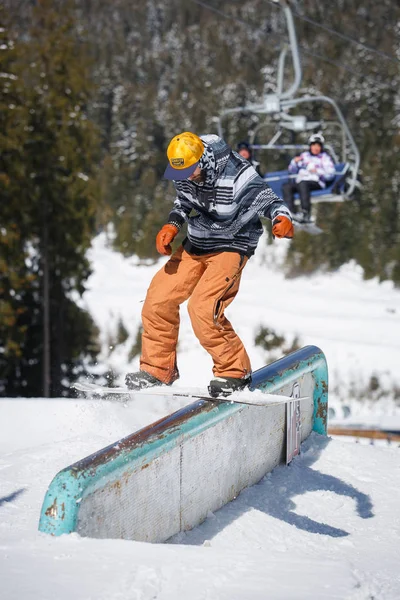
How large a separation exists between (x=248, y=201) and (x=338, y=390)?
3195cm

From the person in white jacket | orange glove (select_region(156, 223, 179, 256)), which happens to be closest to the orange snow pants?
orange glove (select_region(156, 223, 179, 256))

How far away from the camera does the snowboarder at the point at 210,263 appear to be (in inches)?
179

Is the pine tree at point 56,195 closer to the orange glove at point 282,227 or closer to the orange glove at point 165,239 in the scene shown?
the orange glove at point 165,239

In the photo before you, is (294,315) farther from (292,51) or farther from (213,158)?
(213,158)

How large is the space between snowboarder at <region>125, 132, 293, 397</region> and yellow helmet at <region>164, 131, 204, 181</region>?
0.07 meters

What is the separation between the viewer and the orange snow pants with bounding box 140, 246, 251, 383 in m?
4.56

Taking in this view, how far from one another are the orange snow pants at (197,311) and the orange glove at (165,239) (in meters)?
0.12

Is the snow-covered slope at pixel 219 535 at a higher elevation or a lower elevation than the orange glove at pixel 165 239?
lower

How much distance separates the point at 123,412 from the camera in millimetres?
6316

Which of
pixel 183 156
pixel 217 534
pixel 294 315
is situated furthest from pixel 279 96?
pixel 294 315

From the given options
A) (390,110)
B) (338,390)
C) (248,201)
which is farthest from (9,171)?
(390,110)

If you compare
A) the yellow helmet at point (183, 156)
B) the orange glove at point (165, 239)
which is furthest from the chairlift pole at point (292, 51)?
the yellow helmet at point (183, 156)

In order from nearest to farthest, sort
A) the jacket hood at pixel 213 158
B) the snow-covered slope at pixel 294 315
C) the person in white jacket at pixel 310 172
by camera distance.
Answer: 1. the jacket hood at pixel 213 158
2. the person in white jacket at pixel 310 172
3. the snow-covered slope at pixel 294 315

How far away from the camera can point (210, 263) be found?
4.70m
